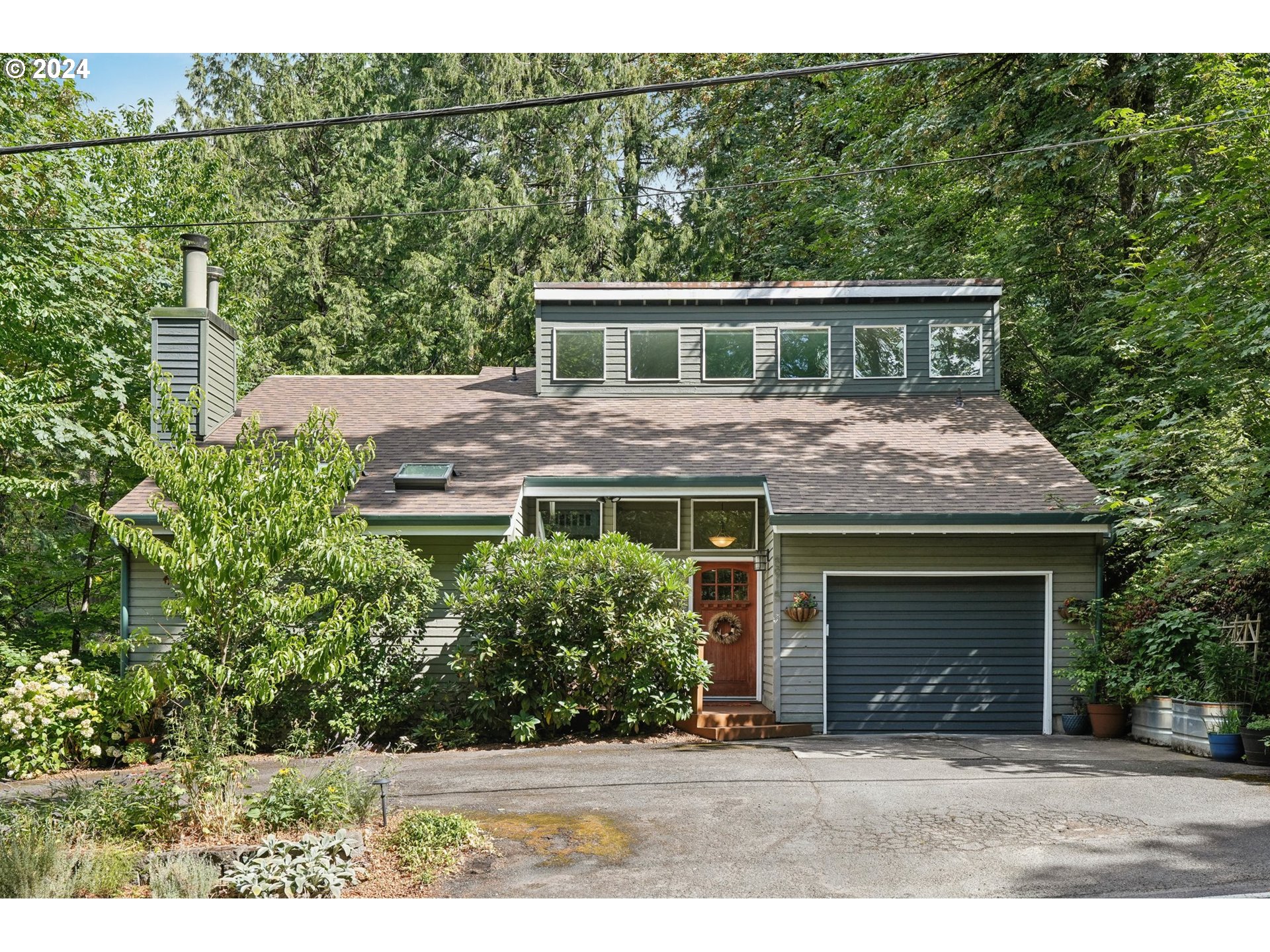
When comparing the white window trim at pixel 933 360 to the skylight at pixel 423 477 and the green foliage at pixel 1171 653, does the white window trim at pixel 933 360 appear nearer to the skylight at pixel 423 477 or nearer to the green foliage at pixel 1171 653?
the green foliage at pixel 1171 653

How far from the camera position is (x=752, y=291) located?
15.1 meters

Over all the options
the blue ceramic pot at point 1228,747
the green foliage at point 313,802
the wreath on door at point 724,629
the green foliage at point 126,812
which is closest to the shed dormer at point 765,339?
the wreath on door at point 724,629

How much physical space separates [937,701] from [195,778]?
815 centimetres

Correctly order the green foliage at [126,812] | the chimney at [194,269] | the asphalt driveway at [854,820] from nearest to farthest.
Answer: the asphalt driveway at [854,820]
the green foliage at [126,812]
the chimney at [194,269]

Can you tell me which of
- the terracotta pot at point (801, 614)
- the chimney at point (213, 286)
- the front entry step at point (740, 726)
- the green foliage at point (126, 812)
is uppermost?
the chimney at point (213, 286)

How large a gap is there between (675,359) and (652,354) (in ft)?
1.20

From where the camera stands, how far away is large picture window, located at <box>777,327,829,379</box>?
50.1 ft

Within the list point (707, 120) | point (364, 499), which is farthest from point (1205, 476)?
point (707, 120)

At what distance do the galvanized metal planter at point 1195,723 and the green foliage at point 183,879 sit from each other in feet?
28.1

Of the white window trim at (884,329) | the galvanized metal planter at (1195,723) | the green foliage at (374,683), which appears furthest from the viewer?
the white window trim at (884,329)

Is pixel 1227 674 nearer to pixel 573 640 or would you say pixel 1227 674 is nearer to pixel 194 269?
pixel 573 640

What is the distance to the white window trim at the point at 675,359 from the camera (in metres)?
15.2

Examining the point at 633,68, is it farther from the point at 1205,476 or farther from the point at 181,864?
the point at 181,864

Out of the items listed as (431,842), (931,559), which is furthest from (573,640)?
(431,842)
